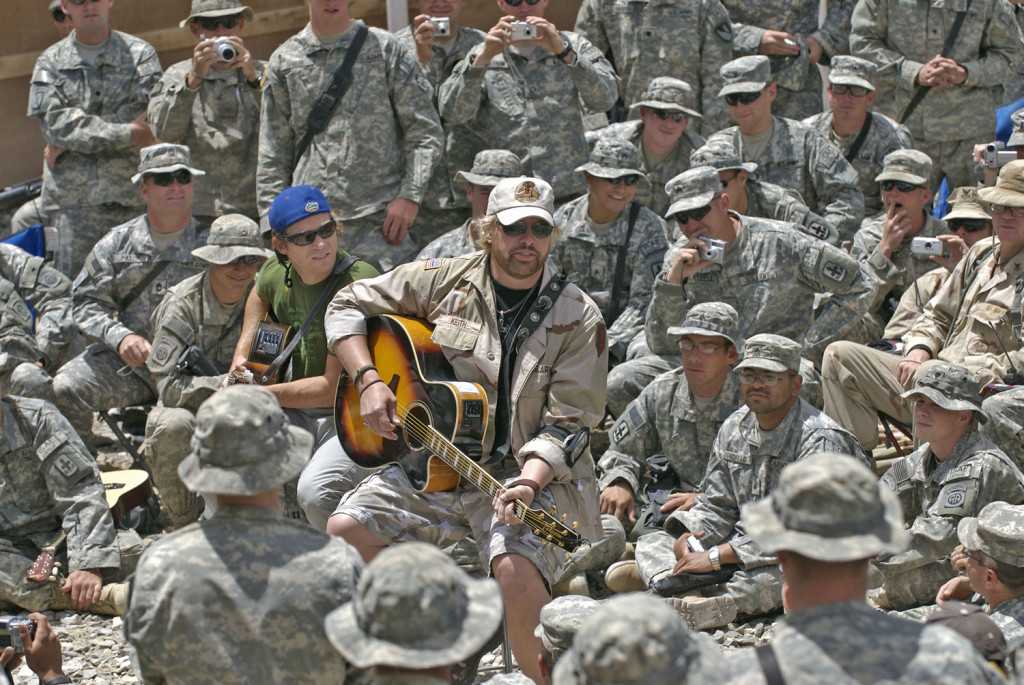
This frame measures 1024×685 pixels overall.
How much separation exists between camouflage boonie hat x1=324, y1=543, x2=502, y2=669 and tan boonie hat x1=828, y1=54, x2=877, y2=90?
638 cm

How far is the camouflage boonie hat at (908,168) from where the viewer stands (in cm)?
800

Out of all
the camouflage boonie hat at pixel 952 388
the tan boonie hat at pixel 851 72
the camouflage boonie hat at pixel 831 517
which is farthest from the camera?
the tan boonie hat at pixel 851 72

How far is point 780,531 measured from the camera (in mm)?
2930

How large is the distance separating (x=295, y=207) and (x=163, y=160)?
6.27ft

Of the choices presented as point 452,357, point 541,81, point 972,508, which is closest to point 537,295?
point 452,357

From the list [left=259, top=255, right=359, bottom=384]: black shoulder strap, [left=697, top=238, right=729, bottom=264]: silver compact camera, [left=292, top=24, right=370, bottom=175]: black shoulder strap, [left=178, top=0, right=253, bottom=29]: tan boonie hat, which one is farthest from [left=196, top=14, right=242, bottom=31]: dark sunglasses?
[left=697, top=238, right=729, bottom=264]: silver compact camera

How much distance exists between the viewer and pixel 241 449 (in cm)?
351

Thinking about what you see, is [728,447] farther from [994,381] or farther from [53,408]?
[53,408]

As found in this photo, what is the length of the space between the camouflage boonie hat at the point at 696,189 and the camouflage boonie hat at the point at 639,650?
472 cm

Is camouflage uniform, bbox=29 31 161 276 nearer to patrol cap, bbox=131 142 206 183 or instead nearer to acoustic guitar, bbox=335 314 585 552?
patrol cap, bbox=131 142 206 183

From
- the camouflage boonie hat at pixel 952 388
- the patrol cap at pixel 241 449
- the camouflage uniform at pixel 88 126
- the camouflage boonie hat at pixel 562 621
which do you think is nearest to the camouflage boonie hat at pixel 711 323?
the camouflage boonie hat at pixel 952 388

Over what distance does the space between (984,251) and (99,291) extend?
4966 millimetres

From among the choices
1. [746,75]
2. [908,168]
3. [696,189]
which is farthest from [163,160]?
[908,168]

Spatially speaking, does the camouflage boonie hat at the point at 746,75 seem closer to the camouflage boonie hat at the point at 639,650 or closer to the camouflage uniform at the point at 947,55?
the camouflage uniform at the point at 947,55
